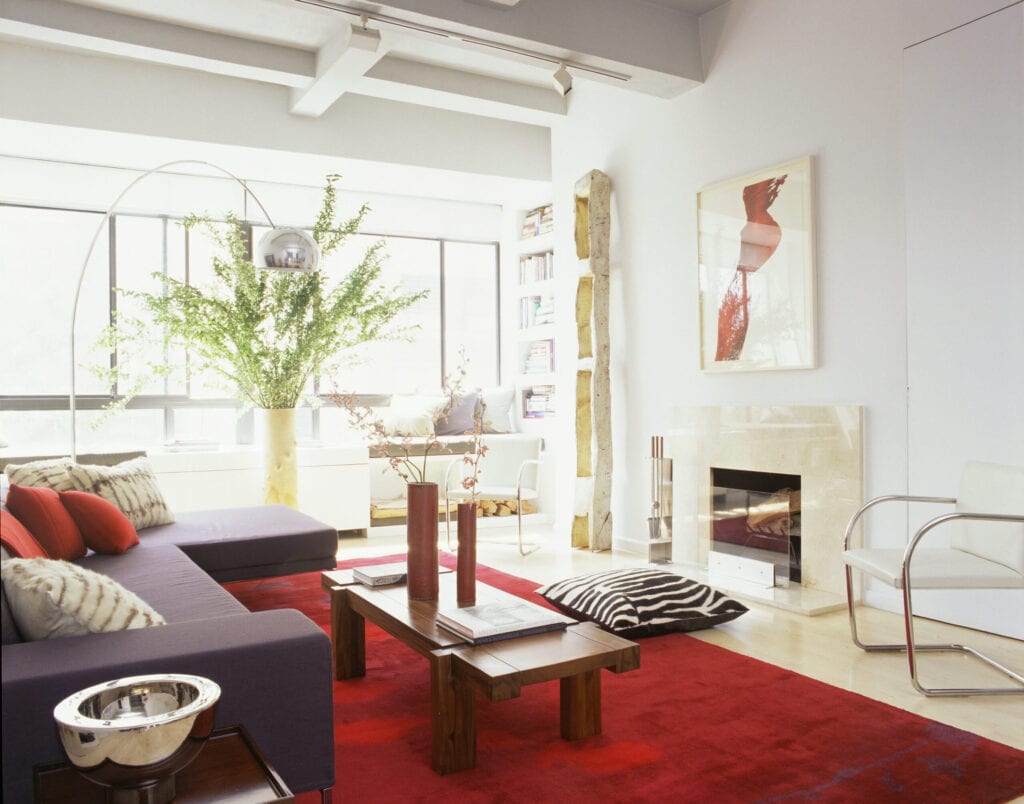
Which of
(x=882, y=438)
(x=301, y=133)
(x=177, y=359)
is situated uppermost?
(x=301, y=133)

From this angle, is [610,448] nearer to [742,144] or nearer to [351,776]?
[742,144]

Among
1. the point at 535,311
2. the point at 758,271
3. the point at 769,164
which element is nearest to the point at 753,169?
the point at 769,164

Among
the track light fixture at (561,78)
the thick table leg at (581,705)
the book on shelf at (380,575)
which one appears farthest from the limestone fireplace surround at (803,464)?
the track light fixture at (561,78)

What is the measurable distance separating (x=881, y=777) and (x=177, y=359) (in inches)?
223

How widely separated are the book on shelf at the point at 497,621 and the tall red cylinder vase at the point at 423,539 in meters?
0.20

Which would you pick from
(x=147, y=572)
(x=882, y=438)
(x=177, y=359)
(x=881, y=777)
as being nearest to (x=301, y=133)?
(x=177, y=359)

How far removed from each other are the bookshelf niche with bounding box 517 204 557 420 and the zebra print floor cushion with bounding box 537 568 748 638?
3263 millimetres

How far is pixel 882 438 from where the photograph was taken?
4055mm

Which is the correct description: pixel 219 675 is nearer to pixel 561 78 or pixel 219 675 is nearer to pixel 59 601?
pixel 59 601

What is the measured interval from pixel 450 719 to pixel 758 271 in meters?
3.22

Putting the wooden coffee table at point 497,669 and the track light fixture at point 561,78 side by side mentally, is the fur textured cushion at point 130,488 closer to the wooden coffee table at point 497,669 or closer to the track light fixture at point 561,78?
the wooden coffee table at point 497,669

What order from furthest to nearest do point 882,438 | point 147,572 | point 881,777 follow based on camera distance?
point 882,438 < point 147,572 < point 881,777

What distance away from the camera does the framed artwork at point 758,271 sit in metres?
4.43

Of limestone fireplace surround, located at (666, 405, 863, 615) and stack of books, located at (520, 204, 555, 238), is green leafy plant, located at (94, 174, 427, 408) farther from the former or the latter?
limestone fireplace surround, located at (666, 405, 863, 615)
